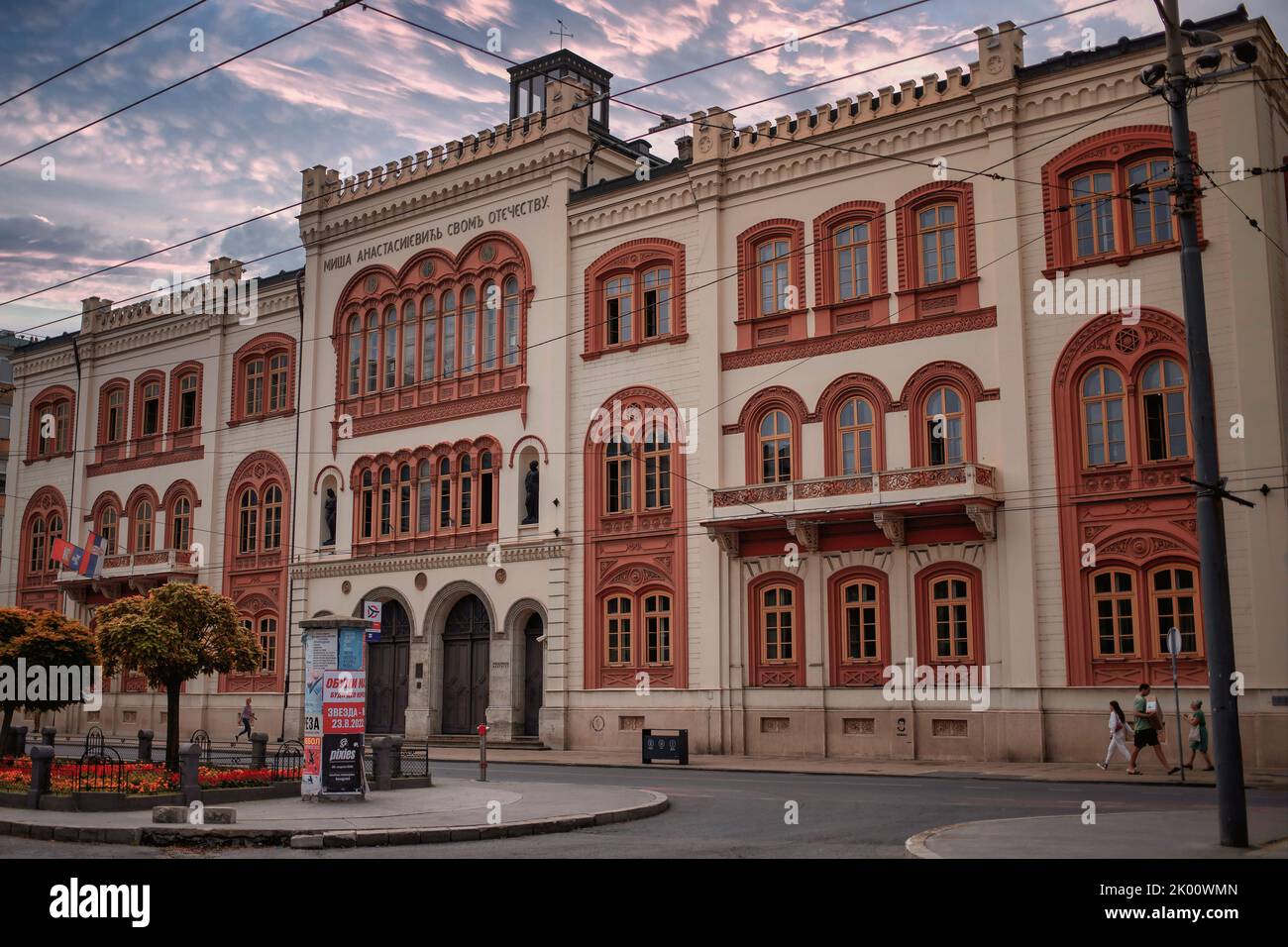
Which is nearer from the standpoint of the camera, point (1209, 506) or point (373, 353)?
point (1209, 506)

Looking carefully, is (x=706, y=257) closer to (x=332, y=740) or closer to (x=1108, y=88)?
(x=1108, y=88)

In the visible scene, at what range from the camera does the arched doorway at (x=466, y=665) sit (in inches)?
1658

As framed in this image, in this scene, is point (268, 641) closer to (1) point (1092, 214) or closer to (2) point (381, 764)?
(2) point (381, 764)

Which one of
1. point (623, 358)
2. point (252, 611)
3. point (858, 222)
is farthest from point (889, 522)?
point (252, 611)

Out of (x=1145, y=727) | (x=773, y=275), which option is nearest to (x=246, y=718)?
(x=773, y=275)

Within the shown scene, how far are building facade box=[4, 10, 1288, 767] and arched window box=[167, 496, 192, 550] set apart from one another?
1.01 feet

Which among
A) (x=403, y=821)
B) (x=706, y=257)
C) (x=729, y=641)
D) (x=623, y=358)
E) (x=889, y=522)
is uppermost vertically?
(x=706, y=257)

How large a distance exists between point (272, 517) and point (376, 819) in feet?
109

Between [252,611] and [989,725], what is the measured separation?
29127 mm

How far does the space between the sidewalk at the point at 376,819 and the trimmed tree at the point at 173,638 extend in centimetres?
496

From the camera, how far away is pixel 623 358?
39.8m

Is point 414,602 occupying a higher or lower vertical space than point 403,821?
higher

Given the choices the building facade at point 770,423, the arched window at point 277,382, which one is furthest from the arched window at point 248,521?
the arched window at point 277,382

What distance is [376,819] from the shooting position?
18047mm
